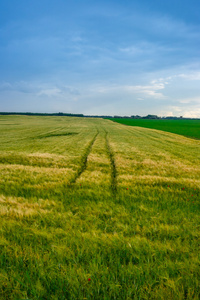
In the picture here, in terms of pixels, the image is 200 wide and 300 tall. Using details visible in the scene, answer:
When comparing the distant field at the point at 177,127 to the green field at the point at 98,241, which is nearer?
the green field at the point at 98,241

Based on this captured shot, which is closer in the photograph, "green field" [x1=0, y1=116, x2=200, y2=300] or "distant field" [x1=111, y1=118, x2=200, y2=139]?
"green field" [x1=0, y1=116, x2=200, y2=300]

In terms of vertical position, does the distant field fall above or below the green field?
above

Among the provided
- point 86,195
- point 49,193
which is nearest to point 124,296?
point 86,195

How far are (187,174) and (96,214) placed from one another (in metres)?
6.93

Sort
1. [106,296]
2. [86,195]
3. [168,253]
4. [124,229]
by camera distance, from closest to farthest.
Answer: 1. [106,296]
2. [168,253]
3. [124,229]
4. [86,195]

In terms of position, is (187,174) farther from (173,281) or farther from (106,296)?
(106,296)

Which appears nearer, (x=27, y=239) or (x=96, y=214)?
(x=27, y=239)

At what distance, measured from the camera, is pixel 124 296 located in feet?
7.22

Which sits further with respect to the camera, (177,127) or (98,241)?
(177,127)

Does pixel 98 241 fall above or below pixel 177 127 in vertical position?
below

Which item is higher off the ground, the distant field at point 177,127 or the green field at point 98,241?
the distant field at point 177,127

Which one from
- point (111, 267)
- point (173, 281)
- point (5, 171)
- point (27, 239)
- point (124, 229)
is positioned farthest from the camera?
point (5, 171)

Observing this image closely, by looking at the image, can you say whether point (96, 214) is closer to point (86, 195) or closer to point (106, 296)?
point (86, 195)

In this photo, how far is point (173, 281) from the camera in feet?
7.87
